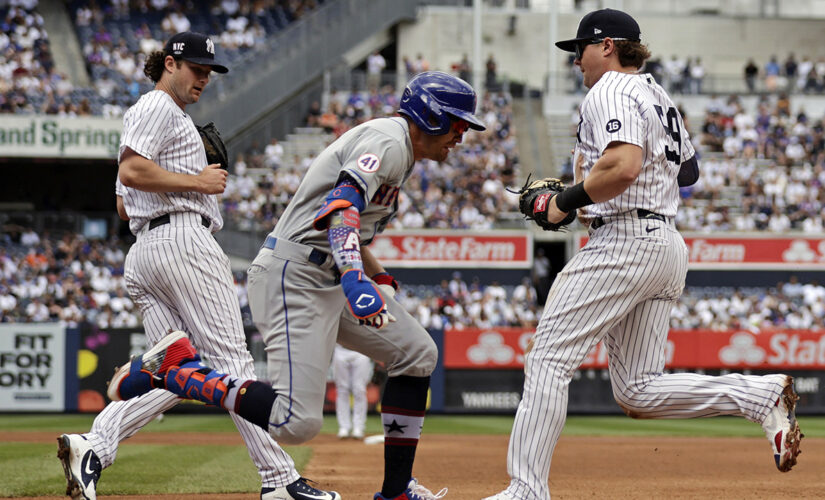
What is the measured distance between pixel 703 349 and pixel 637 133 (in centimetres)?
1380

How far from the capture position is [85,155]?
2634cm

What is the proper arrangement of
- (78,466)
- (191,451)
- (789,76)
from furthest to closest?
1. (789,76)
2. (191,451)
3. (78,466)

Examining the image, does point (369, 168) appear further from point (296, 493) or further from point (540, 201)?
point (296, 493)

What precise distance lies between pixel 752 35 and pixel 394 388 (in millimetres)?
35249

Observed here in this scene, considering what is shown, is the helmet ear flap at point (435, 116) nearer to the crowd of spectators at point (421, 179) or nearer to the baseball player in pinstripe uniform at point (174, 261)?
the baseball player in pinstripe uniform at point (174, 261)

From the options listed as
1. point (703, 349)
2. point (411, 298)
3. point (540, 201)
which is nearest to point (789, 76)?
point (411, 298)

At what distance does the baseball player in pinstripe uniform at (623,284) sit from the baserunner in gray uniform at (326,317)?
597 millimetres

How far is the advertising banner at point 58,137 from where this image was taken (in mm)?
26203

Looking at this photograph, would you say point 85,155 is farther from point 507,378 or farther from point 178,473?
point 178,473

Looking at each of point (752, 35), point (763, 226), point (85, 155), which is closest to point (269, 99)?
point (85, 155)

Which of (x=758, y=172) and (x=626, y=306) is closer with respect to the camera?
(x=626, y=306)

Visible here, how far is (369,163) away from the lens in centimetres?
479

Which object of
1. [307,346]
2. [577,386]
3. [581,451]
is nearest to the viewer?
[307,346]

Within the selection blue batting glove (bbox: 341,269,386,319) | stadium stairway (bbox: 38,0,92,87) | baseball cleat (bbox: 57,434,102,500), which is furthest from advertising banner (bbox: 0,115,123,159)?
blue batting glove (bbox: 341,269,386,319)
